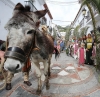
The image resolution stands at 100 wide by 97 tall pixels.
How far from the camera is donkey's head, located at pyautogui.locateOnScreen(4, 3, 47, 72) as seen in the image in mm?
1906

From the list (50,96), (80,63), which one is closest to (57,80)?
(50,96)

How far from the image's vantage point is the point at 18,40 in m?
1.98

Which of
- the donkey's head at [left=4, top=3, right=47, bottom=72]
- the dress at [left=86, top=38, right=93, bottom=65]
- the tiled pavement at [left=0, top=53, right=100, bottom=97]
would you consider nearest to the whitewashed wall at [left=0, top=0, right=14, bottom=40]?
the tiled pavement at [left=0, top=53, right=100, bottom=97]

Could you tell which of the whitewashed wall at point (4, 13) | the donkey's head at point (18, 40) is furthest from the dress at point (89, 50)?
the donkey's head at point (18, 40)

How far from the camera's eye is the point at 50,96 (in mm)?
3508

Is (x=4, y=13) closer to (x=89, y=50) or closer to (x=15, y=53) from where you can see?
(x=89, y=50)

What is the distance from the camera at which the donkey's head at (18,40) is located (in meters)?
→ 1.91

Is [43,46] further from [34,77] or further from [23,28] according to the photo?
[34,77]

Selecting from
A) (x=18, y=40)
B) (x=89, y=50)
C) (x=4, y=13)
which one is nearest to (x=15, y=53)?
(x=18, y=40)

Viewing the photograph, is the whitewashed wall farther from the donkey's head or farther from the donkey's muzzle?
the donkey's muzzle

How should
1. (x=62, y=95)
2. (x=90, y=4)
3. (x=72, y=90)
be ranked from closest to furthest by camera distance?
(x=62, y=95)
(x=72, y=90)
(x=90, y=4)

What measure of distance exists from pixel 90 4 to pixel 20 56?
3884 millimetres

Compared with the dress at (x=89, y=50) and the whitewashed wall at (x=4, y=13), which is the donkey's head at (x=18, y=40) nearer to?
the dress at (x=89, y=50)

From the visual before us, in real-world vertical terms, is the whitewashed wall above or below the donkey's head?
above
